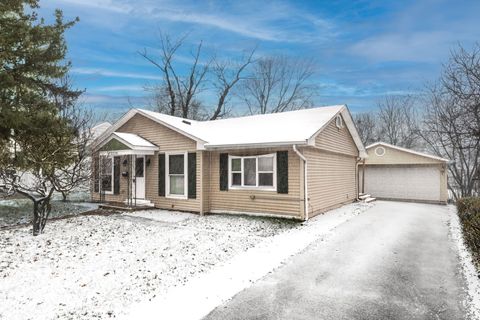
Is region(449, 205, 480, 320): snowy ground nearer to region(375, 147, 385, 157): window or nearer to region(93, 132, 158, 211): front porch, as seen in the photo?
region(375, 147, 385, 157): window

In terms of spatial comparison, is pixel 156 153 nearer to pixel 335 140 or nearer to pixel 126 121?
pixel 126 121

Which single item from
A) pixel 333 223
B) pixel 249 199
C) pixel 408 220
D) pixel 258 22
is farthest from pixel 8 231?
pixel 258 22

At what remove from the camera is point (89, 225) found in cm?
977

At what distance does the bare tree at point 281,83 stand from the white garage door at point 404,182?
44.6 ft

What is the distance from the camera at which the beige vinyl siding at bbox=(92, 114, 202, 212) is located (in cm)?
1244

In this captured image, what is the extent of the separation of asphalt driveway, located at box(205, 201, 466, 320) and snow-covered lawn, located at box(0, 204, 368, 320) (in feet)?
1.52

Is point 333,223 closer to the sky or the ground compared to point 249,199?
closer to the ground

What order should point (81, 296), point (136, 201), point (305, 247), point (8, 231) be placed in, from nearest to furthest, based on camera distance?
point (81, 296) → point (305, 247) → point (8, 231) → point (136, 201)

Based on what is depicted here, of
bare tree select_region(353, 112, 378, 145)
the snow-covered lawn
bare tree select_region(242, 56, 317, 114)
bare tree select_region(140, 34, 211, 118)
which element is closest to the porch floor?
the snow-covered lawn

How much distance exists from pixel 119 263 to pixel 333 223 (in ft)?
23.3

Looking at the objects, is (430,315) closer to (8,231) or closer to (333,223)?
(333,223)

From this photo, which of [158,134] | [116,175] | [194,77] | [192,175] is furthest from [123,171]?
[194,77]

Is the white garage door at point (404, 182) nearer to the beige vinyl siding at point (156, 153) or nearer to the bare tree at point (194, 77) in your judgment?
the beige vinyl siding at point (156, 153)

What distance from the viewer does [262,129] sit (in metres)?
12.9
